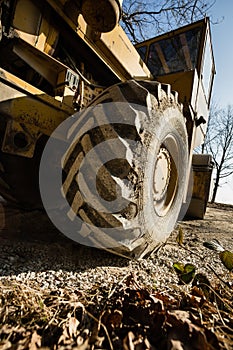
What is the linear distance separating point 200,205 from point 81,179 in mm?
3020

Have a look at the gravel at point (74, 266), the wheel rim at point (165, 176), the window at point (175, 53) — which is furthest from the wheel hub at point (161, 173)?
the window at point (175, 53)

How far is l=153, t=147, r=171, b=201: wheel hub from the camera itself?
164 centimetres

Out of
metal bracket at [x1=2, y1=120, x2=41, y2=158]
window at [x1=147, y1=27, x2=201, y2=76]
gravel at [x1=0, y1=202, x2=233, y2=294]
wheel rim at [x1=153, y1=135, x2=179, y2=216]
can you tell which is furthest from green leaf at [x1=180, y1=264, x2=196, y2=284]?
window at [x1=147, y1=27, x2=201, y2=76]

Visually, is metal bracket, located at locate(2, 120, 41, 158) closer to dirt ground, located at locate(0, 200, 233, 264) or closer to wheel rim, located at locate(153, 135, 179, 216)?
dirt ground, located at locate(0, 200, 233, 264)

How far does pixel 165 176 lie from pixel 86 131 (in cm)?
76

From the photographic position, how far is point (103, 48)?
1886 millimetres

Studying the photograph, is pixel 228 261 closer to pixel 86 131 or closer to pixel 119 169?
pixel 119 169

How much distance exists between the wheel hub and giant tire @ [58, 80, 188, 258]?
0.46 feet

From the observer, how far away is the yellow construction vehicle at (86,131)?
1.22 metres

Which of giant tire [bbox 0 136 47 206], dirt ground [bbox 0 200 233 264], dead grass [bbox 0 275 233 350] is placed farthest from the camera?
giant tire [bbox 0 136 47 206]

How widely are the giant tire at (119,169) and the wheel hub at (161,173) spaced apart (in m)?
0.14

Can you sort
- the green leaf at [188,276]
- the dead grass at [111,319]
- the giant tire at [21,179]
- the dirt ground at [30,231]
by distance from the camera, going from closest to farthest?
the dead grass at [111,319]
the green leaf at [188,276]
the dirt ground at [30,231]
the giant tire at [21,179]

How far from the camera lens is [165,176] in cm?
177

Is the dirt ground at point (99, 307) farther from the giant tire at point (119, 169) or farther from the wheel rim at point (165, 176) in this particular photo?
the wheel rim at point (165, 176)
